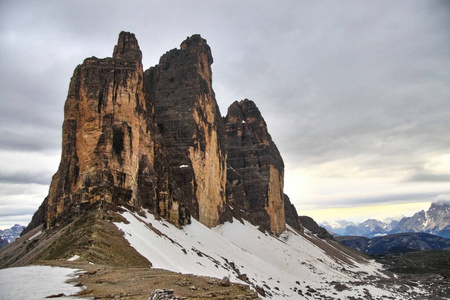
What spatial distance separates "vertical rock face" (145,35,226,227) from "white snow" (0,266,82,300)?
145ft

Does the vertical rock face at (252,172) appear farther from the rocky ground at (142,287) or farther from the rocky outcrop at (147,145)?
the rocky ground at (142,287)

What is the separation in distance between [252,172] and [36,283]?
95838 millimetres

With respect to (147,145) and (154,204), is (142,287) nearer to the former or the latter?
(154,204)

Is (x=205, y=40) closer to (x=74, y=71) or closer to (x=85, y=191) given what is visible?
(x=74, y=71)

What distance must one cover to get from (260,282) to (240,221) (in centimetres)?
4325

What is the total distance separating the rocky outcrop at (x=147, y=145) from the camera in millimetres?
38906

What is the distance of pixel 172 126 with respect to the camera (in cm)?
7081

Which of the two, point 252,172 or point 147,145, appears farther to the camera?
point 252,172

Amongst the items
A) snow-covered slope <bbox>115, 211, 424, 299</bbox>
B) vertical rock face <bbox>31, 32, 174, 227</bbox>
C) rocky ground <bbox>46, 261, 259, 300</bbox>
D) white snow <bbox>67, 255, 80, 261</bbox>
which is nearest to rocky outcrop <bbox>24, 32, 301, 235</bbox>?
vertical rock face <bbox>31, 32, 174, 227</bbox>

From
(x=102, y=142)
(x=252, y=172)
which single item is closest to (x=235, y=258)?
(x=102, y=142)

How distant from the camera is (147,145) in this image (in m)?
49.6

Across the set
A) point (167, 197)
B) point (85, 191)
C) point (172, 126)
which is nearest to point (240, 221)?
point (172, 126)

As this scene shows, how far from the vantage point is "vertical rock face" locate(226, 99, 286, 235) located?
99.3m

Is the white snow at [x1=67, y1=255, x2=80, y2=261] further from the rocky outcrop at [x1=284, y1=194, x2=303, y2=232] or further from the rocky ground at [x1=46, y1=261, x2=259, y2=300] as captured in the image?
the rocky outcrop at [x1=284, y1=194, x2=303, y2=232]
